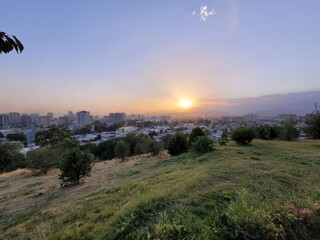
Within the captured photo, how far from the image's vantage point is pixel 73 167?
391 inches

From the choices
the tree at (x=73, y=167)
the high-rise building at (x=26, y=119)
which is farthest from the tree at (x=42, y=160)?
the high-rise building at (x=26, y=119)

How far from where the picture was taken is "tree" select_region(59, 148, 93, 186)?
32.6 feet

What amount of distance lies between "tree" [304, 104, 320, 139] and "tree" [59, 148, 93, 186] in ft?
60.2

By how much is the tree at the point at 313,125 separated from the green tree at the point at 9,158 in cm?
2977

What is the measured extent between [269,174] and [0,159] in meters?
32.0

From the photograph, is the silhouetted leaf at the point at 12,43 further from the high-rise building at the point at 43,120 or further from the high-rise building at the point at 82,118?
the high-rise building at the point at 43,120

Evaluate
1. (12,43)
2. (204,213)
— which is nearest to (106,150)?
(204,213)

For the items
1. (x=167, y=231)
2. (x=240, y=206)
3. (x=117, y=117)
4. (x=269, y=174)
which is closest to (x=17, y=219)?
(x=167, y=231)

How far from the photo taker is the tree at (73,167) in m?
9.93

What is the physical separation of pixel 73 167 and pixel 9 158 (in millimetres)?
24756

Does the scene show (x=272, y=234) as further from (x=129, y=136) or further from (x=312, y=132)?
(x=129, y=136)

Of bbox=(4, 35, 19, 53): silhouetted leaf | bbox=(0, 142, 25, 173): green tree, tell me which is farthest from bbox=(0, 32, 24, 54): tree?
bbox=(0, 142, 25, 173): green tree

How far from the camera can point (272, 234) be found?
8.48ft

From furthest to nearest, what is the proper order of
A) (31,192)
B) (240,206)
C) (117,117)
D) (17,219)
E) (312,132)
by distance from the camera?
(117,117) < (312,132) < (31,192) < (17,219) < (240,206)
